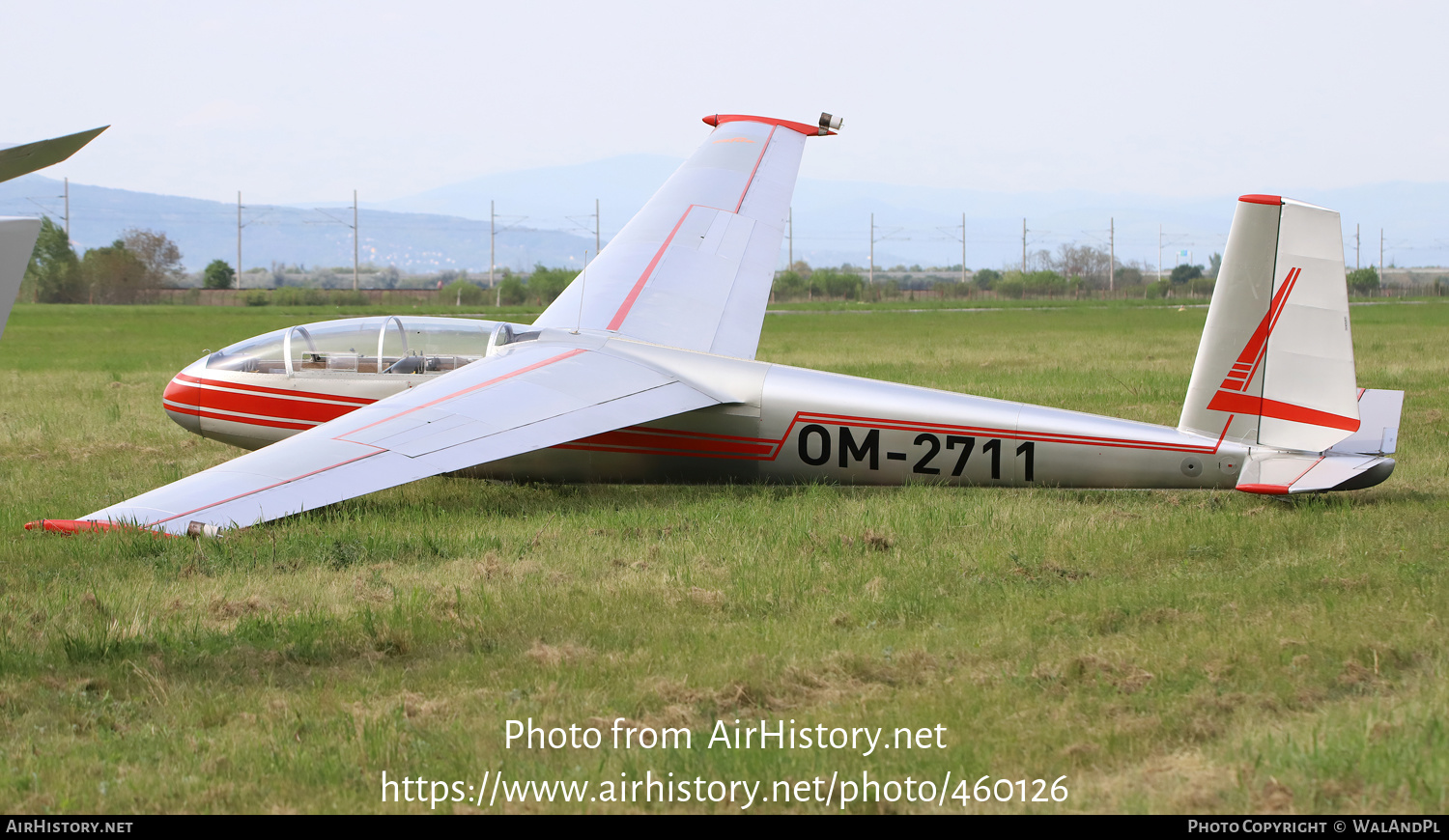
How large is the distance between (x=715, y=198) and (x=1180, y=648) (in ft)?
40.3

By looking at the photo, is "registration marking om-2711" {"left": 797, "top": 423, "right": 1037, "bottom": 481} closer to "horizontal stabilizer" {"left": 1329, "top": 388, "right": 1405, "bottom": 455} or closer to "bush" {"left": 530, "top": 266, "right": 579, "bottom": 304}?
"horizontal stabilizer" {"left": 1329, "top": 388, "right": 1405, "bottom": 455}

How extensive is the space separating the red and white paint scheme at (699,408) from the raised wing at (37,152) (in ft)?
11.8

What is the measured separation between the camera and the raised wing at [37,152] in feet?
15.6

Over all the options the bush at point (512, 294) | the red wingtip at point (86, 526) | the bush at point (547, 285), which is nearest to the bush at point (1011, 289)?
the bush at point (547, 285)

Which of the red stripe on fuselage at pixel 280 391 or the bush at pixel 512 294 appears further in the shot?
the bush at pixel 512 294

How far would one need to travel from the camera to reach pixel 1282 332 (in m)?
9.85

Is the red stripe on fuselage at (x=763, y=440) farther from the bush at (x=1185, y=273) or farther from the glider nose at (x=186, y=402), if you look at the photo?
the bush at (x=1185, y=273)

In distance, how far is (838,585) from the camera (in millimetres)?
7992

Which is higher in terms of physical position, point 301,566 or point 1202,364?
point 1202,364

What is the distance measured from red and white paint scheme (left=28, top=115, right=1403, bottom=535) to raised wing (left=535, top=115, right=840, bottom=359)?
5 centimetres

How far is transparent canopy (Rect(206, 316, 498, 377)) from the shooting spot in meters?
12.8

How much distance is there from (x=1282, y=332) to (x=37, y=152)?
9.44 meters
